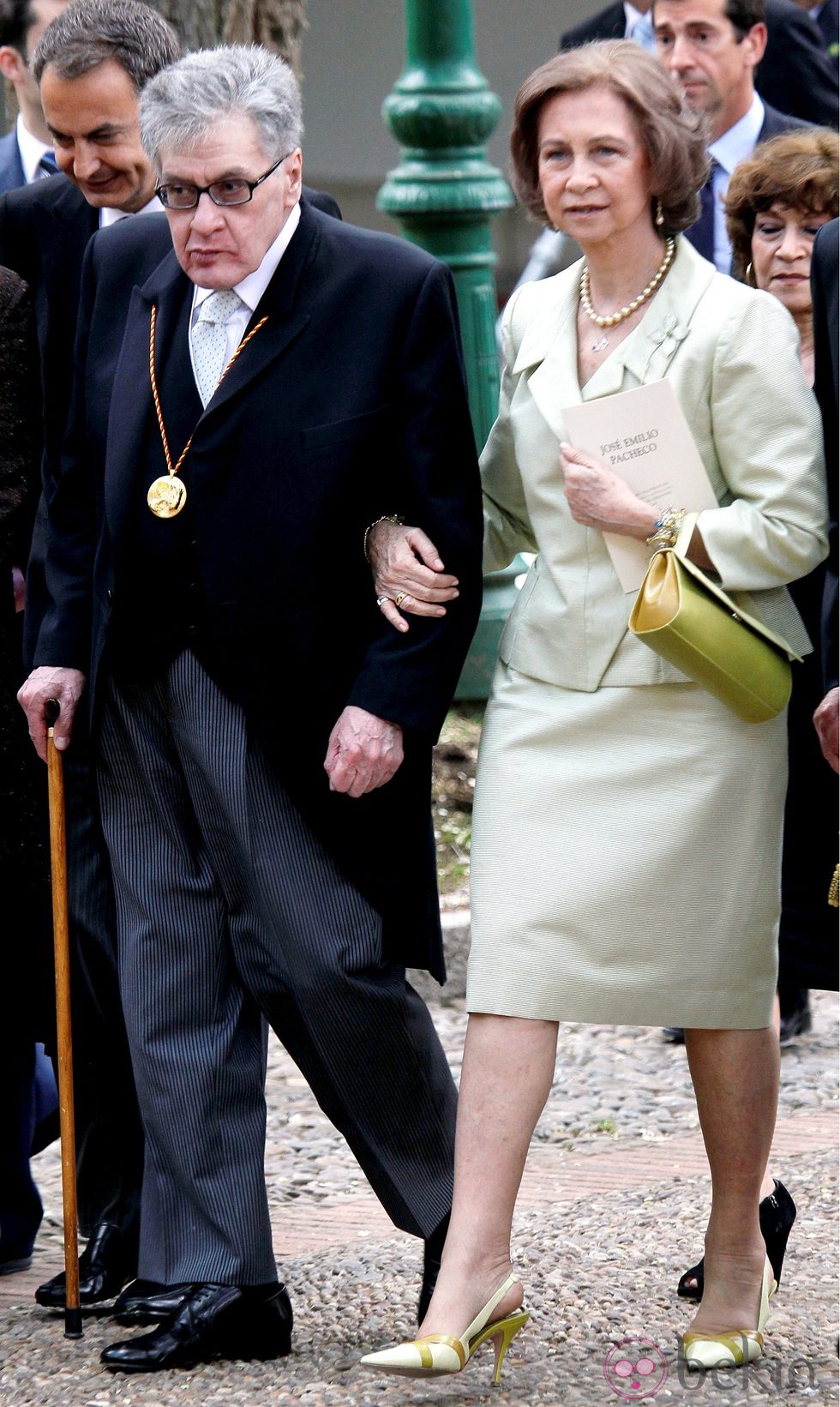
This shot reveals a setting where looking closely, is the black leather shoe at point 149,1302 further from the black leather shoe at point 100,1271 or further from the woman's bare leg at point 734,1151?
the woman's bare leg at point 734,1151

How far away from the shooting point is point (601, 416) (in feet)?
11.7

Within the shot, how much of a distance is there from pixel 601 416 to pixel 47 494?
1097 mm

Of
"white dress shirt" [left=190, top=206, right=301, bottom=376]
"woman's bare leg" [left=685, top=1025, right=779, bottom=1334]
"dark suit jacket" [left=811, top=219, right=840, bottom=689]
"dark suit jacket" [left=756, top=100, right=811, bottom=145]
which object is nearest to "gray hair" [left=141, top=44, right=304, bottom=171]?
"white dress shirt" [left=190, top=206, right=301, bottom=376]

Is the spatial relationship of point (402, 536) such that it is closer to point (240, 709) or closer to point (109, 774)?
point (240, 709)

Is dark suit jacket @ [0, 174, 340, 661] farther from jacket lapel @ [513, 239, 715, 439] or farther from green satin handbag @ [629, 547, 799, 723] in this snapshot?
green satin handbag @ [629, 547, 799, 723]

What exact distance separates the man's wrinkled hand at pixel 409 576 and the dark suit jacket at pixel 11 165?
2.45 metres

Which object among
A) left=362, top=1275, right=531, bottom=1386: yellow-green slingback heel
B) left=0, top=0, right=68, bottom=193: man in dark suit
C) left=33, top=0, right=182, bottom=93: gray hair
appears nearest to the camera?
left=362, top=1275, right=531, bottom=1386: yellow-green slingback heel

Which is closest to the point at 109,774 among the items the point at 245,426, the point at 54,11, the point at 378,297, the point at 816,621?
the point at 245,426

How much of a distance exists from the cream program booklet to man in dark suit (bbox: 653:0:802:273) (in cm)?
227

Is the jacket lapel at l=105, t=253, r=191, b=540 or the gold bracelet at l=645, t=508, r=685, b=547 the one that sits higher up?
the jacket lapel at l=105, t=253, r=191, b=540

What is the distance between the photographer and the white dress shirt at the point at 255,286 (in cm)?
380

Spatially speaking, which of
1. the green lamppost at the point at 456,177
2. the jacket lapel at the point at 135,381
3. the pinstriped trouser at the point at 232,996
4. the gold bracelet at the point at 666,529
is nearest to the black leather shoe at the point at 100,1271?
the pinstriped trouser at the point at 232,996

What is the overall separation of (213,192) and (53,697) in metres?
0.93

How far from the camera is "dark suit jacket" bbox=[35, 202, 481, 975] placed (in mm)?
3734
